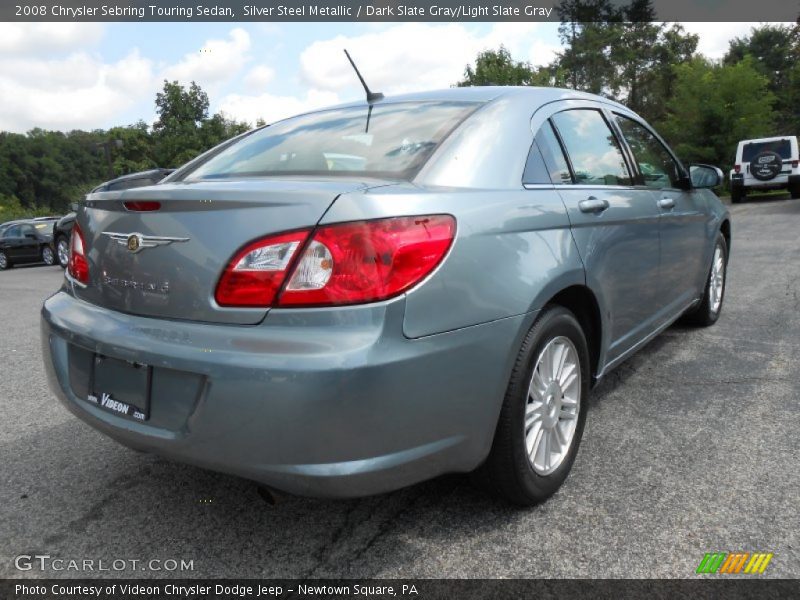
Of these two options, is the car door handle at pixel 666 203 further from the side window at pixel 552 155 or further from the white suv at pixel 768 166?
the white suv at pixel 768 166

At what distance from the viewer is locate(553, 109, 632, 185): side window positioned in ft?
9.10

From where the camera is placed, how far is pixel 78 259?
2.34 metres

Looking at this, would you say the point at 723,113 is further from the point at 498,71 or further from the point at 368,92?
the point at 368,92

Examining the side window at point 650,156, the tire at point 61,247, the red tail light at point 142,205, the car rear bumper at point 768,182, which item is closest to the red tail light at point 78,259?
the red tail light at point 142,205

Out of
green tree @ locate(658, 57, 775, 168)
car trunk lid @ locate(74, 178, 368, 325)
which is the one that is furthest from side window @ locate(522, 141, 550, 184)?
green tree @ locate(658, 57, 775, 168)

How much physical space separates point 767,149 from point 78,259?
20.4m

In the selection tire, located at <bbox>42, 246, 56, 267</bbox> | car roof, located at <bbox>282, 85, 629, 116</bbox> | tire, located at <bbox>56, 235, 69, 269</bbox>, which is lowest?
tire, located at <bbox>42, 246, 56, 267</bbox>

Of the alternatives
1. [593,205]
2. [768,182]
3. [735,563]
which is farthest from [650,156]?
[768,182]

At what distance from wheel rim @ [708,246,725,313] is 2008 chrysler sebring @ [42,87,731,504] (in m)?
2.50

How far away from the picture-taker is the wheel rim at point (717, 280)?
187 inches

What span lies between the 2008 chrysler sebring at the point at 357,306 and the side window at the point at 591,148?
13cm

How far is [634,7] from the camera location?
43.4 metres

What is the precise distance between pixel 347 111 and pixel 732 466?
2172 mm

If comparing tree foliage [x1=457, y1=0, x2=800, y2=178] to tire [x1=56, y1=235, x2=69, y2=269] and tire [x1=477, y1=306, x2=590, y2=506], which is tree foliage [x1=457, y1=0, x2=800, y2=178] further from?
tire [x1=477, y1=306, x2=590, y2=506]
